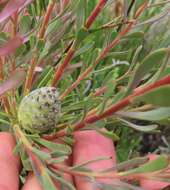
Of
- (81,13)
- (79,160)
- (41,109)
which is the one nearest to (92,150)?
(79,160)

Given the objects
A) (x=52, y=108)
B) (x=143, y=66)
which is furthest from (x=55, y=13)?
(x=143, y=66)

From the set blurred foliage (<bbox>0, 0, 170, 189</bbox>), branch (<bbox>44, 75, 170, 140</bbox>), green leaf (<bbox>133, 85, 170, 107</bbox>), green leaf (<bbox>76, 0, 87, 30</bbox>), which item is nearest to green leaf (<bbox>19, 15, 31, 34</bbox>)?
blurred foliage (<bbox>0, 0, 170, 189</bbox>)

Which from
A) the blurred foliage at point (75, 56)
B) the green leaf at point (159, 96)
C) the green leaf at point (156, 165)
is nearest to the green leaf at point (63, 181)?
the blurred foliage at point (75, 56)

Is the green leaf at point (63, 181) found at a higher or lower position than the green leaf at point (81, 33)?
lower

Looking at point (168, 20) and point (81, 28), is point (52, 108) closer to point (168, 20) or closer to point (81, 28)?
point (81, 28)

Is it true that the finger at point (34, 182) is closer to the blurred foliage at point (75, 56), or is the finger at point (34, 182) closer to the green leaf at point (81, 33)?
the blurred foliage at point (75, 56)

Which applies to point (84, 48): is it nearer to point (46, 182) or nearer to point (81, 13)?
point (81, 13)

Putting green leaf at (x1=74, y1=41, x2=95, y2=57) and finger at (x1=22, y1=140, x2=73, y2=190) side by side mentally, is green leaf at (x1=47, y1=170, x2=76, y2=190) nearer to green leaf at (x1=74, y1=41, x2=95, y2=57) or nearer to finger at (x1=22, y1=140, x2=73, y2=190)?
finger at (x1=22, y1=140, x2=73, y2=190)
